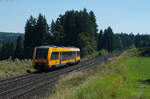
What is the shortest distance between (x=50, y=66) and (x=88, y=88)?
49.9ft

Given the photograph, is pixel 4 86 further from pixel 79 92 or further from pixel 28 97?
pixel 79 92

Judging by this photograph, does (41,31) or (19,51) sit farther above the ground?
(41,31)

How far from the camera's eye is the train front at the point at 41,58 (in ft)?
87.6

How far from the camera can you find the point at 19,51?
294 feet

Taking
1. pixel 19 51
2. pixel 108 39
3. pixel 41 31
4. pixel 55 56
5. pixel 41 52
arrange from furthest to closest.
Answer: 1. pixel 108 39
2. pixel 19 51
3. pixel 41 31
4. pixel 55 56
5. pixel 41 52

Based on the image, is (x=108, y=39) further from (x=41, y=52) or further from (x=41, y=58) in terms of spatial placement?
(x=41, y=58)

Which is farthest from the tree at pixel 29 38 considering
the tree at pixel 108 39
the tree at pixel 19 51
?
the tree at pixel 108 39

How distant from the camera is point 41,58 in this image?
88.4 feet

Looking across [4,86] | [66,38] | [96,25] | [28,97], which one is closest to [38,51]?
[4,86]

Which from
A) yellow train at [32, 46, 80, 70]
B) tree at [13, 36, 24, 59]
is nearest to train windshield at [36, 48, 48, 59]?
yellow train at [32, 46, 80, 70]

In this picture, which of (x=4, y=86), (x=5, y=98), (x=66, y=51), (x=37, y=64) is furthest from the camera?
(x=66, y=51)

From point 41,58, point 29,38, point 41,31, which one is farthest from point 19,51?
point 41,58

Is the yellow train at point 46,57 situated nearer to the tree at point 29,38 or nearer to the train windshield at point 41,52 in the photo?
the train windshield at point 41,52

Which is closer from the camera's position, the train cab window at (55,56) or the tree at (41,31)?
the train cab window at (55,56)
